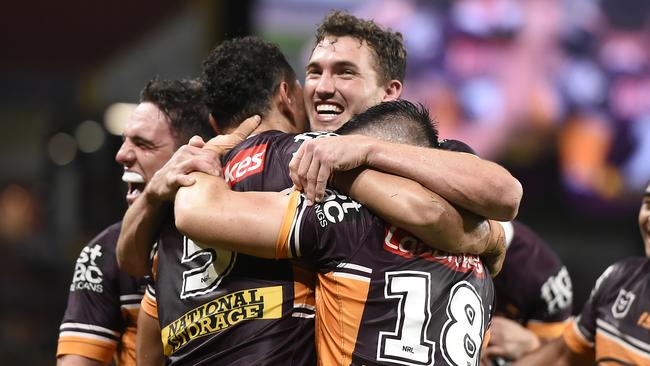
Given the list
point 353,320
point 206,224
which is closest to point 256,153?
point 206,224

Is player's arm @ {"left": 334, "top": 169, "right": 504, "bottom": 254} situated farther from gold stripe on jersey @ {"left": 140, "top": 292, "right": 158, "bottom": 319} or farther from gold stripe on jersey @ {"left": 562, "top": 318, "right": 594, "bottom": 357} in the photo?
gold stripe on jersey @ {"left": 562, "top": 318, "right": 594, "bottom": 357}

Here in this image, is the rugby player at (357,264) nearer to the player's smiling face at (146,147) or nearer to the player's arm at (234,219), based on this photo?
the player's arm at (234,219)

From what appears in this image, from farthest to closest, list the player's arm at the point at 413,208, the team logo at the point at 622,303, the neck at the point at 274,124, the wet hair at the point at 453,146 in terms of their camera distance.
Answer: the team logo at the point at 622,303 → the neck at the point at 274,124 → the wet hair at the point at 453,146 → the player's arm at the point at 413,208

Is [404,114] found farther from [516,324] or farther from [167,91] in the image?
[516,324]

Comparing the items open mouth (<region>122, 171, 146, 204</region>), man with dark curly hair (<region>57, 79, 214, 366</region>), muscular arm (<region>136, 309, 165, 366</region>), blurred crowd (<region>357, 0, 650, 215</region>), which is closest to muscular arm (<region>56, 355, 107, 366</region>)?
man with dark curly hair (<region>57, 79, 214, 366</region>)

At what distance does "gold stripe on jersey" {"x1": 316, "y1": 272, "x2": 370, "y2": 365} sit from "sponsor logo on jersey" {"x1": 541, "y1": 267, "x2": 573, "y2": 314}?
1.85 meters

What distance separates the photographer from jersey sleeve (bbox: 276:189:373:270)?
2.78 metres

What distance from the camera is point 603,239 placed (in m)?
9.73

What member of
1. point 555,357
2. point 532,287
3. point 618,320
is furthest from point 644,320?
point 532,287

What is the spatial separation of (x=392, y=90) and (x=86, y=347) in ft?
4.92

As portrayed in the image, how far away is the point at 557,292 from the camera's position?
4.50 metres

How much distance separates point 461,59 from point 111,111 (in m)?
4.16

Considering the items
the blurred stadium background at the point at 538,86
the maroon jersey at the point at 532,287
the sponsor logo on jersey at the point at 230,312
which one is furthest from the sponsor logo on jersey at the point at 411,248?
the blurred stadium background at the point at 538,86

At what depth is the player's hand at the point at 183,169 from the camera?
297 cm
